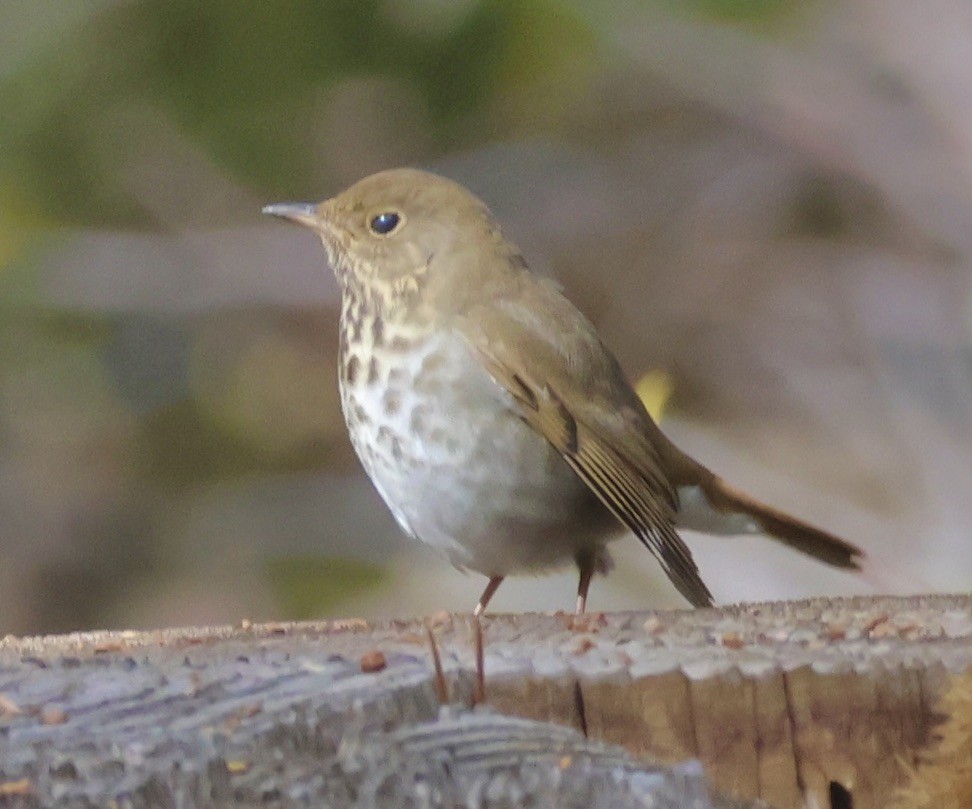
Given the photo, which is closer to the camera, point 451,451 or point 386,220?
point 451,451

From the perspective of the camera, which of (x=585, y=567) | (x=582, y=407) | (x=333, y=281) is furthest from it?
(x=333, y=281)

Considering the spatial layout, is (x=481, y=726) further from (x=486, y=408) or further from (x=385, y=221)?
(x=385, y=221)

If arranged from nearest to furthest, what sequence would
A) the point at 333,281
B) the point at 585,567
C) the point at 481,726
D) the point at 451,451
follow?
1. the point at 481,726
2. the point at 451,451
3. the point at 585,567
4. the point at 333,281

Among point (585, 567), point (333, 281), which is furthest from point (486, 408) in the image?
point (333, 281)

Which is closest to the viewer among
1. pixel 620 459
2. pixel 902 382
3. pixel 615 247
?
pixel 620 459

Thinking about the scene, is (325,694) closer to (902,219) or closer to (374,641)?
(374,641)

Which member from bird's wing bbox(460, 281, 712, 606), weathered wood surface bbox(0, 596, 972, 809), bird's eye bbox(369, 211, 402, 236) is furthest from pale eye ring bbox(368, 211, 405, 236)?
weathered wood surface bbox(0, 596, 972, 809)

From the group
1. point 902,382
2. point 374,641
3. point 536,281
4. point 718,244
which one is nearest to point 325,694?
point 374,641
